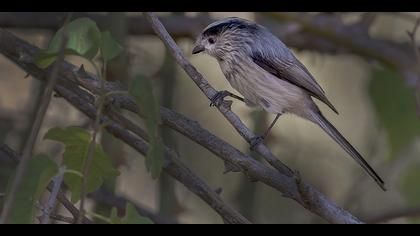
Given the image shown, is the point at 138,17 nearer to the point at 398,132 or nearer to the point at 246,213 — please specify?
the point at 246,213

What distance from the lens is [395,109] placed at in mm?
4578

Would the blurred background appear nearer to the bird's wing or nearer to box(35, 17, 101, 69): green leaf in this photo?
the bird's wing

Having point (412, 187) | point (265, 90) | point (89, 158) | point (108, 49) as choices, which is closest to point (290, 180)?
point (108, 49)

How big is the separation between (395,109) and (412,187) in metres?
0.51

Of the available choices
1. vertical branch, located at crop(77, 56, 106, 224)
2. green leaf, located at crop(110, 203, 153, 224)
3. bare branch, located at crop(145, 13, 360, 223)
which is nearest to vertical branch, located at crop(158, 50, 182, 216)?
bare branch, located at crop(145, 13, 360, 223)

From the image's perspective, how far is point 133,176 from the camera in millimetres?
5516

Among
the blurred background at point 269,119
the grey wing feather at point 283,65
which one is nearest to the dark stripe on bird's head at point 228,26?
the grey wing feather at point 283,65

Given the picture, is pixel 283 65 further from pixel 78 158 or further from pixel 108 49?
pixel 78 158

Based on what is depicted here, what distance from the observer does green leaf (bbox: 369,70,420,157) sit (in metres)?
4.43

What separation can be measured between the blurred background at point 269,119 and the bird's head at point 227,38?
40 centimetres

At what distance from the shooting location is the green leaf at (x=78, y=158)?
1.99 metres

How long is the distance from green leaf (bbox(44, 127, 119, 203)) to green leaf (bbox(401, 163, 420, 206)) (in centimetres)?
263
